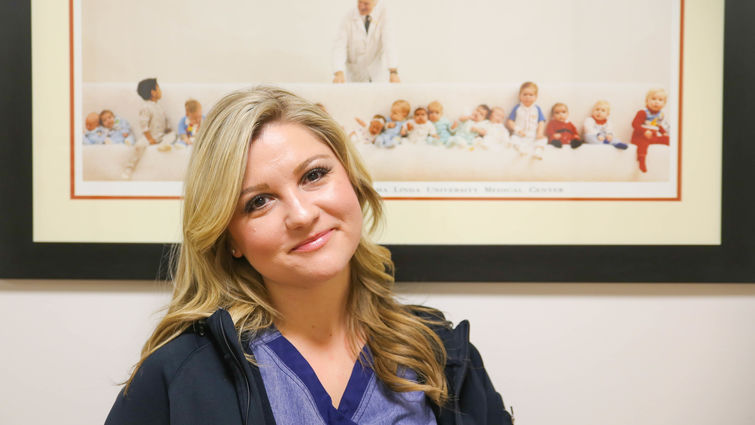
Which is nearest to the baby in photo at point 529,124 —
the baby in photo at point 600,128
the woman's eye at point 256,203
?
the baby in photo at point 600,128

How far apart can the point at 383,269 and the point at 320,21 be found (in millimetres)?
570

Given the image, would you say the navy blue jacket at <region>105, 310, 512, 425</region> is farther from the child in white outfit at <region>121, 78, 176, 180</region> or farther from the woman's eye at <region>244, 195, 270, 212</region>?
the child in white outfit at <region>121, 78, 176, 180</region>

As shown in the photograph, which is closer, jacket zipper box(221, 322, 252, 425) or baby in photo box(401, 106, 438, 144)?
jacket zipper box(221, 322, 252, 425)

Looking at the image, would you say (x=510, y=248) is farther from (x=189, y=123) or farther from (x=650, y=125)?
(x=189, y=123)

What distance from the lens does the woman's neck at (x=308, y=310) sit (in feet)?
3.23

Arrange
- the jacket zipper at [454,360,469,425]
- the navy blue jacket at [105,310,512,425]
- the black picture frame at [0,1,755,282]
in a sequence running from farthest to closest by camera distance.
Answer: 1. the black picture frame at [0,1,755,282]
2. the jacket zipper at [454,360,469,425]
3. the navy blue jacket at [105,310,512,425]

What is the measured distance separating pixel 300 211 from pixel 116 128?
591 mm

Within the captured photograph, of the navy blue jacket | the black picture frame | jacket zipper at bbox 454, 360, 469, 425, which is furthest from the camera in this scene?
the black picture frame

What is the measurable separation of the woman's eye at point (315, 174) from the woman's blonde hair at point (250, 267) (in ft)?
0.22

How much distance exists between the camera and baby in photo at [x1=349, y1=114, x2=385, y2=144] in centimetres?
117

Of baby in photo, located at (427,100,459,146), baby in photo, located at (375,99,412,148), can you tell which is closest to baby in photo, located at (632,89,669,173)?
baby in photo, located at (427,100,459,146)

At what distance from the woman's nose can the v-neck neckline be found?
24 cm

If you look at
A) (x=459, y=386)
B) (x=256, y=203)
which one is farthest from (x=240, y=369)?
(x=459, y=386)

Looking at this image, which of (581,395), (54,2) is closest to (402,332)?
(581,395)
